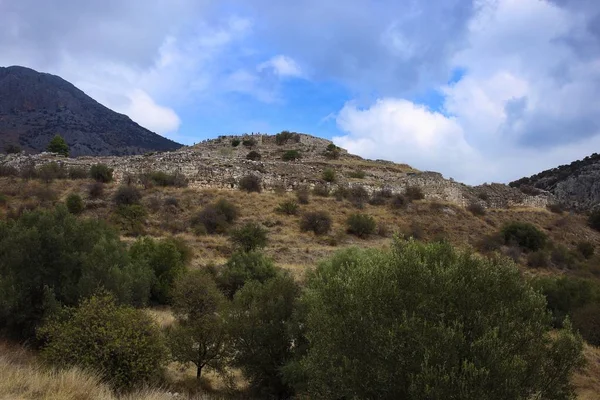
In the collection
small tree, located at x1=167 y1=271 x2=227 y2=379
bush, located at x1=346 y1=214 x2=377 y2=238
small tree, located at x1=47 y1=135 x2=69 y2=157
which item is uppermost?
small tree, located at x1=47 y1=135 x2=69 y2=157

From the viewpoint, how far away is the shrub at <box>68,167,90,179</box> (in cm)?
3494

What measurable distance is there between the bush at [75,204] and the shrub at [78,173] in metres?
7.73

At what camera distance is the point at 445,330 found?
6.02 metres

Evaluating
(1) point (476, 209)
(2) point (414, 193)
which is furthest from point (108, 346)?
(1) point (476, 209)

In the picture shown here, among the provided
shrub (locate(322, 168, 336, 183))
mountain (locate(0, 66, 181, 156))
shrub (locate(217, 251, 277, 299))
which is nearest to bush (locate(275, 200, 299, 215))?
shrub (locate(322, 168, 336, 183))

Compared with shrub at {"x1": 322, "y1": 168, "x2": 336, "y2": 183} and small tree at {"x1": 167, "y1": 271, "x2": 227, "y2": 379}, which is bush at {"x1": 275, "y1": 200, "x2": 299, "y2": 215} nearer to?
shrub at {"x1": 322, "y1": 168, "x2": 336, "y2": 183}

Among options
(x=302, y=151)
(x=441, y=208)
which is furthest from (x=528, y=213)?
(x=302, y=151)

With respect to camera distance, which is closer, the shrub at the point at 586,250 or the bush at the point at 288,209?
the bush at the point at 288,209

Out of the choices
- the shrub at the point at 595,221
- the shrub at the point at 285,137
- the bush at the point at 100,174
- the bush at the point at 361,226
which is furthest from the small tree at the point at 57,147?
the shrub at the point at 595,221

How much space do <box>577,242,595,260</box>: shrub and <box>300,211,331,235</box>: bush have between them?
63.6 feet

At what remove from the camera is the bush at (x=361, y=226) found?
97.8 ft

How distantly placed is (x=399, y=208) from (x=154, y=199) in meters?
19.1

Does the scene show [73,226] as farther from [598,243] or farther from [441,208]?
[598,243]

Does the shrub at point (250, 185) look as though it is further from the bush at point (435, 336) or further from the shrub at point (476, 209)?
the bush at point (435, 336)
